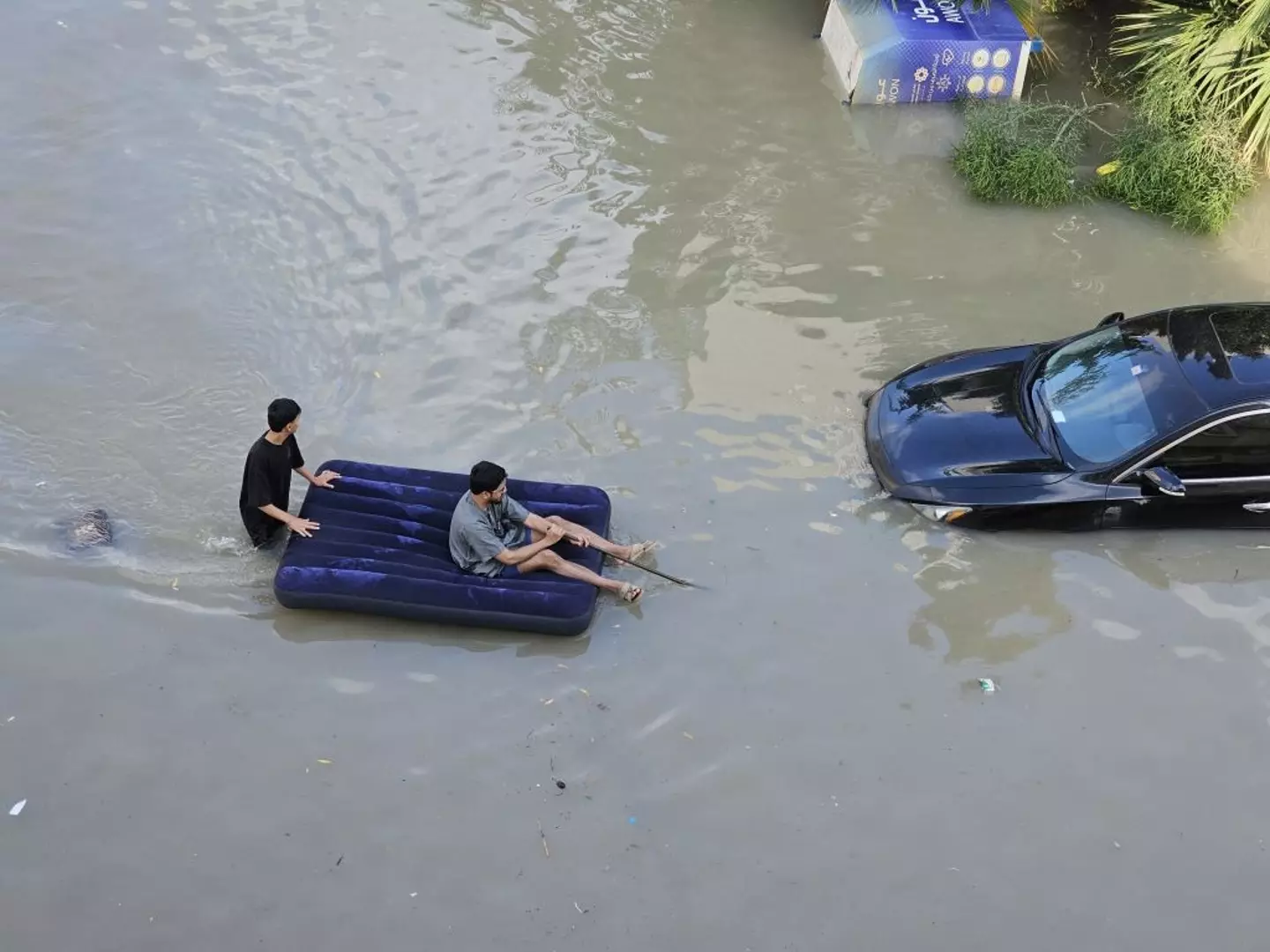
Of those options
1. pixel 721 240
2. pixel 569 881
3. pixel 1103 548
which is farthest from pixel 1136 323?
pixel 569 881

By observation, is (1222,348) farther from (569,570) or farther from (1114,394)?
(569,570)

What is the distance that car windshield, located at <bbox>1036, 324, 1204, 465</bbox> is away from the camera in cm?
698

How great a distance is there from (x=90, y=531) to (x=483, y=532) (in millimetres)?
2764

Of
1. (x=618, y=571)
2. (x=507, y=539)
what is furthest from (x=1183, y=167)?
(x=507, y=539)

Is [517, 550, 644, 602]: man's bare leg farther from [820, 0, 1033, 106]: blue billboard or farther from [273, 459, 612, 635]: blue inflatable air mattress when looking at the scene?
[820, 0, 1033, 106]: blue billboard

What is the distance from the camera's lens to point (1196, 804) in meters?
6.01

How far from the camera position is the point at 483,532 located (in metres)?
6.67

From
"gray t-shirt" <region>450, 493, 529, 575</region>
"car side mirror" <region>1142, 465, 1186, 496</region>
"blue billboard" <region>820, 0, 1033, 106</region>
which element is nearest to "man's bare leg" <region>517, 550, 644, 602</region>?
"gray t-shirt" <region>450, 493, 529, 575</region>

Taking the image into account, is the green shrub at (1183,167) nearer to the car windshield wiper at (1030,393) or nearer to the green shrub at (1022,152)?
the green shrub at (1022,152)

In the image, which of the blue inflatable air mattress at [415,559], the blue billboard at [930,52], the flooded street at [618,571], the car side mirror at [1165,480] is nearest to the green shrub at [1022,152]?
the flooded street at [618,571]

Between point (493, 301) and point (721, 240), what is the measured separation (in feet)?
7.44

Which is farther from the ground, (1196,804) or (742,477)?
(742,477)

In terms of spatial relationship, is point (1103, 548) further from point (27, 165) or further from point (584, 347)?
point (27, 165)

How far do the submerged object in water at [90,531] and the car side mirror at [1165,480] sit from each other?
22.3 feet
